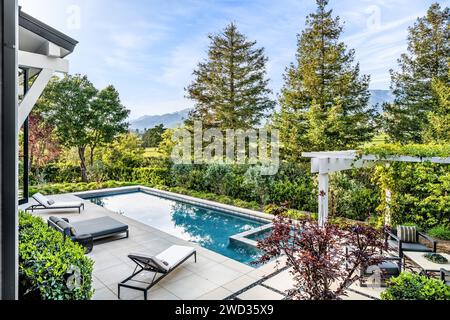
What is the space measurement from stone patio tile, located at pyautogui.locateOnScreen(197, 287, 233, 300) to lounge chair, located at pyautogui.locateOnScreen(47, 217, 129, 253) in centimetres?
309

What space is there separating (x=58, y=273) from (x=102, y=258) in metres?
3.31

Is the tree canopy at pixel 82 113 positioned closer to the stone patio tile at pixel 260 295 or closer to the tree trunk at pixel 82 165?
the tree trunk at pixel 82 165

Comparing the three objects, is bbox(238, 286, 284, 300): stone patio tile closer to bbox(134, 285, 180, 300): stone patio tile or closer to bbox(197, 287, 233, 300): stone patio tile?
bbox(197, 287, 233, 300): stone patio tile

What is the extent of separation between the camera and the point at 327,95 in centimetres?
1373

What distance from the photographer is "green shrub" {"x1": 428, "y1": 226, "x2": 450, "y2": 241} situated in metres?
6.88

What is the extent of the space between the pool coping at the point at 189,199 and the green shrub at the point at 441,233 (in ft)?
13.8

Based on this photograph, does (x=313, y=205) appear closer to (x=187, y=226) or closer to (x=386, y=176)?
(x=386, y=176)

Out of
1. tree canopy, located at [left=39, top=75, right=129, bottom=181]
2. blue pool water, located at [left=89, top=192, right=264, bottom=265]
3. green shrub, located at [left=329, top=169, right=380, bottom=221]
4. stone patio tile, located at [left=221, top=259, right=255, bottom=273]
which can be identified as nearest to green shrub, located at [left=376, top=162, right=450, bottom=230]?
green shrub, located at [left=329, top=169, right=380, bottom=221]

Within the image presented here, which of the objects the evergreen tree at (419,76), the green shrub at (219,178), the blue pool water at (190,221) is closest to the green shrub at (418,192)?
the blue pool water at (190,221)

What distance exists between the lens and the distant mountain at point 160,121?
18656mm

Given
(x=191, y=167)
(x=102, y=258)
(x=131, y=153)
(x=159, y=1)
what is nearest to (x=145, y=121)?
(x=131, y=153)

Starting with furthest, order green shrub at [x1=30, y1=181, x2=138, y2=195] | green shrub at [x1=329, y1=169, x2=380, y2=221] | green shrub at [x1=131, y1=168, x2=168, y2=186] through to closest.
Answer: green shrub at [x1=131, y1=168, x2=168, y2=186], green shrub at [x1=30, y1=181, x2=138, y2=195], green shrub at [x1=329, y1=169, x2=380, y2=221]

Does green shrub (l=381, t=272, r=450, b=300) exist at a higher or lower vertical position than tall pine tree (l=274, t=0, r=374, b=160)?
lower

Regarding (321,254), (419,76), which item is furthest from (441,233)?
(419,76)
